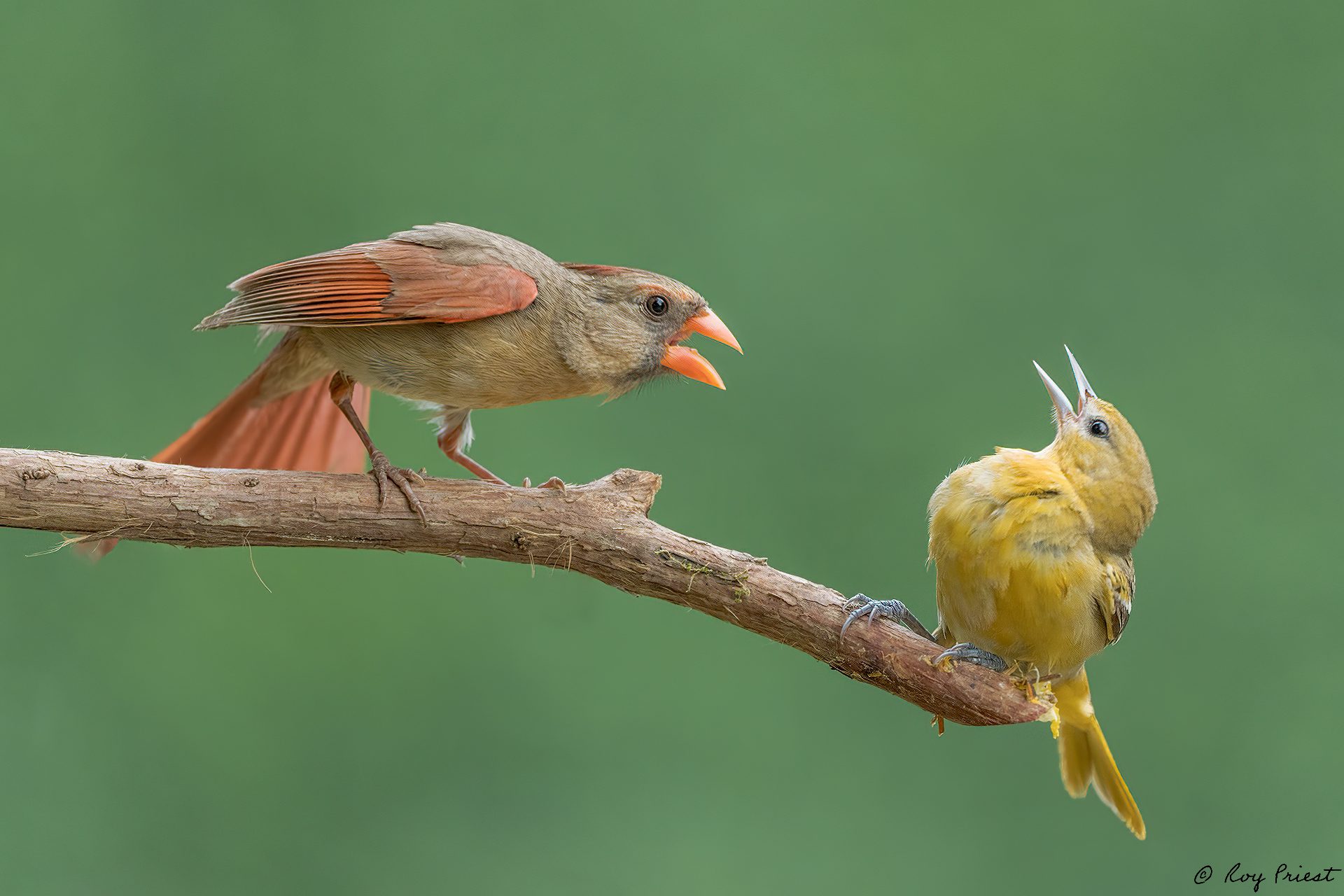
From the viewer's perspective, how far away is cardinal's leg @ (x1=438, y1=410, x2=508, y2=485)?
3.65 metres

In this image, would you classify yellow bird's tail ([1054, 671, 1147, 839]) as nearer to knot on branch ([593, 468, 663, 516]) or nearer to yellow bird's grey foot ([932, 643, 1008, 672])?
yellow bird's grey foot ([932, 643, 1008, 672])

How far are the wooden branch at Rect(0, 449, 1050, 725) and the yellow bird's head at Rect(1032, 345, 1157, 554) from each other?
501 mm

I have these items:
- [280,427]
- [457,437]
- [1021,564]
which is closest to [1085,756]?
[1021,564]

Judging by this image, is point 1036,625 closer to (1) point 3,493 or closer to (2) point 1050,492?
(2) point 1050,492

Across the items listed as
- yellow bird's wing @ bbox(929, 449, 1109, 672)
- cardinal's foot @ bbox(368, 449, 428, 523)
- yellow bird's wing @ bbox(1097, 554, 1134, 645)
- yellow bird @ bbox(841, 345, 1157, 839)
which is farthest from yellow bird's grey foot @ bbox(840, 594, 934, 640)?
cardinal's foot @ bbox(368, 449, 428, 523)

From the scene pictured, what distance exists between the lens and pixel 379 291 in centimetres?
308

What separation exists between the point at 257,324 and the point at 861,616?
5.43 feet

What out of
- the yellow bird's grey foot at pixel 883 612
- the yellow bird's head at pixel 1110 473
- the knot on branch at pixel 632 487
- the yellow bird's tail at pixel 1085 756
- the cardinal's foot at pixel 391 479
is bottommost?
the yellow bird's tail at pixel 1085 756

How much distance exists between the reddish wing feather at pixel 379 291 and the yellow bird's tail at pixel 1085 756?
5.85 feet

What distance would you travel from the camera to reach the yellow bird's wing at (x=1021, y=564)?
9.90 ft

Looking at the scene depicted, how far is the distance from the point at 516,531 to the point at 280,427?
108cm

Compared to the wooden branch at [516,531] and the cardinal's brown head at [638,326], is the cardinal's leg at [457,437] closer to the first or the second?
the wooden branch at [516,531]

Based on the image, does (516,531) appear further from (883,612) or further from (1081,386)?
(1081,386)

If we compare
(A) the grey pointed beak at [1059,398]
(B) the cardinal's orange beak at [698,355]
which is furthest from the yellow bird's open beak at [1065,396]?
(B) the cardinal's orange beak at [698,355]
